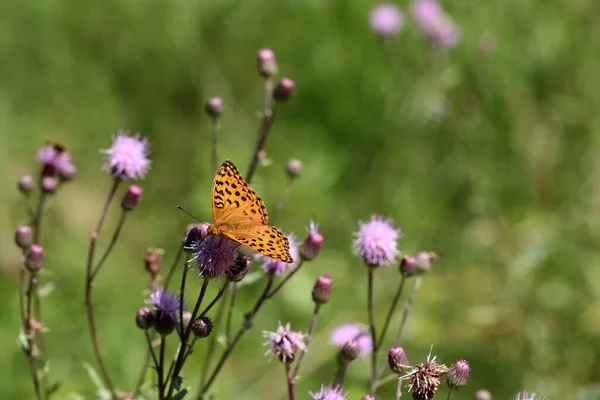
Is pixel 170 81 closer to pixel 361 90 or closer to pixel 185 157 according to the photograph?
pixel 185 157

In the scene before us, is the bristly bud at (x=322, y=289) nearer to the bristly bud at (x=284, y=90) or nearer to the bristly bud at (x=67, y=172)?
the bristly bud at (x=284, y=90)

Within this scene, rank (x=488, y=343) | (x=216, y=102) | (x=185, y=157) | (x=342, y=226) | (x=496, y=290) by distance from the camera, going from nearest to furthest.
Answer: (x=216, y=102), (x=488, y=343), (x=496, y=290), (x=342, y=226), (x=185, y=157)

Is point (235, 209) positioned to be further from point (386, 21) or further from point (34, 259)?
point (386, 21)

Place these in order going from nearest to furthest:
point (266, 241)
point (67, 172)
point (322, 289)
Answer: point (266, 241)
point (322, 289)
point (67, 172)

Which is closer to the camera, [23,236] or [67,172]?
[23,236]

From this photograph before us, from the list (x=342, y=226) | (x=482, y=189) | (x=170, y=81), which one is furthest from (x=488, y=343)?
(x=170, y=81)

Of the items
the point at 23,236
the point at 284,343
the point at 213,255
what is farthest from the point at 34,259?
the point at 284,343
